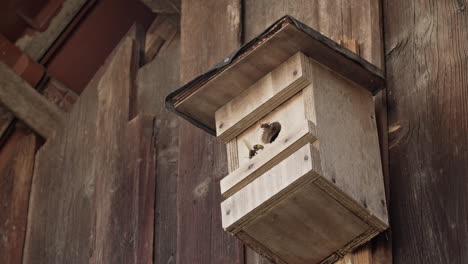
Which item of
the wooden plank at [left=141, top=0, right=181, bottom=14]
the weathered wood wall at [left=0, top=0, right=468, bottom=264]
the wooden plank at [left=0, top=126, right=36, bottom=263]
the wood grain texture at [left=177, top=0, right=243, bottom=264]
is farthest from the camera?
the wooden plank at [left=0, top=126, right=36, bottom=263]

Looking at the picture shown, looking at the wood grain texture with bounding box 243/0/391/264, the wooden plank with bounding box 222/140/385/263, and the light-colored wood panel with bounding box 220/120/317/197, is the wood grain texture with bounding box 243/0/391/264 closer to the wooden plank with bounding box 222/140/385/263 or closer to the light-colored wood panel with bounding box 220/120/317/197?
the wooden plank with bounding box 222/140/385/263

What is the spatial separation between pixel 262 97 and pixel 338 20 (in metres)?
0.42

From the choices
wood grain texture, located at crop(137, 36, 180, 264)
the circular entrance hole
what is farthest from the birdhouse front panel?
wood grain texture, located at crop(137, 36, 180, 264)

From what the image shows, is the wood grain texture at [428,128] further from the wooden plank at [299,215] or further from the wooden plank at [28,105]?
the wooden plank at [28,105]

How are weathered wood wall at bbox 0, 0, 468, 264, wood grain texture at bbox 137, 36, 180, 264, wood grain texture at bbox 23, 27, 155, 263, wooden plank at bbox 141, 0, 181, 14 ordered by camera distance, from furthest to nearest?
wooden plank at bbox 141, 0, 181, 14 < wood grain texture at bbox 23, 27, 155, 263 < wood grain texture at bbox 137, 36, 180, 264 < weathered wood wall at bbox 0, 0, 468, 264

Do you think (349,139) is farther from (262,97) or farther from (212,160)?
(212,160)

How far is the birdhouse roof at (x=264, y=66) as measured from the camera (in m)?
3.30

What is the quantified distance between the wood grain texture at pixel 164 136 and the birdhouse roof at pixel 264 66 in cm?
53

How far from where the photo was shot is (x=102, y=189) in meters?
4.25

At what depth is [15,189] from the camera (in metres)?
4.66

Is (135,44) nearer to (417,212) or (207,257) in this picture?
(207,257)

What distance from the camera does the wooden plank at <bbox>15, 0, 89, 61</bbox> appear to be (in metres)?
4.68

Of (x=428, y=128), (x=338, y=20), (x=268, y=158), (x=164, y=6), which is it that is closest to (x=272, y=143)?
(x=268, y=158)

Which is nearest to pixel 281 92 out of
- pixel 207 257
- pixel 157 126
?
pixel 207 257
